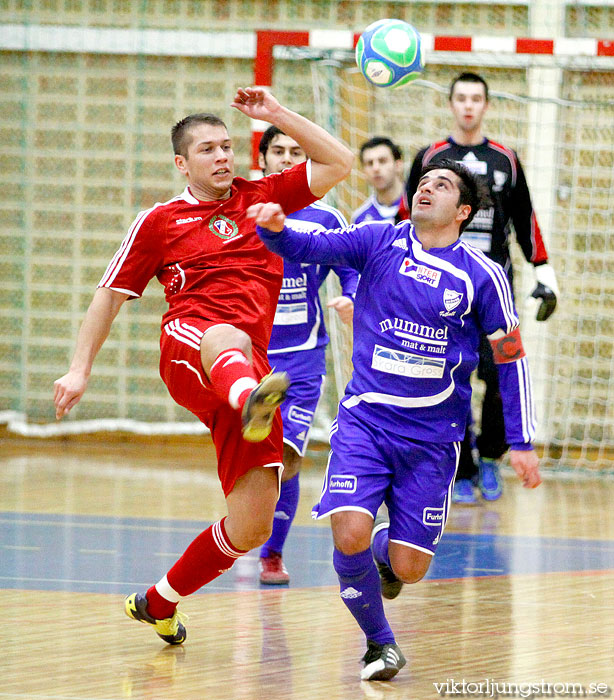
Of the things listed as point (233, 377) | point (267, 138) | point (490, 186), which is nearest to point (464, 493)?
point (490, 186)

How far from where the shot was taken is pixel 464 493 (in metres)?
7.07

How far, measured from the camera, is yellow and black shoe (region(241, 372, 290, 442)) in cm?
300

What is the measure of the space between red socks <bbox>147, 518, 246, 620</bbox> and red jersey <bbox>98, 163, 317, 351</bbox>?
2.04 feet

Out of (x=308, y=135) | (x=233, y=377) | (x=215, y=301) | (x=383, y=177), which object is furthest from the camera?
(x=383, y=177)

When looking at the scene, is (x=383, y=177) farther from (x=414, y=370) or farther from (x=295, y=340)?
(x=414, y=370)

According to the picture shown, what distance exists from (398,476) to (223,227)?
971 mm

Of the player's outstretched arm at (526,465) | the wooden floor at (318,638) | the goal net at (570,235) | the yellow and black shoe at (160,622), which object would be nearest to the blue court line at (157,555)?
the wooden floor at (318,638)

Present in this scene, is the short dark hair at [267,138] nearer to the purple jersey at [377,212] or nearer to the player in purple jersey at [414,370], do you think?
the player in purple jersey at [414,370]

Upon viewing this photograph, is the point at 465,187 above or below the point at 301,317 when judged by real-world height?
above

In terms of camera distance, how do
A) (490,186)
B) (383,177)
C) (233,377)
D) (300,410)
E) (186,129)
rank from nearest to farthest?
(233,377)
(186,129)
(300,410)
(490,186)
(383,177)

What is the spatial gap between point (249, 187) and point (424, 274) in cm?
68

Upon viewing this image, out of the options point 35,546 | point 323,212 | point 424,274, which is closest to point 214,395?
point 424,274

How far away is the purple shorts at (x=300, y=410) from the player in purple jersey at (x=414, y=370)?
127 cm

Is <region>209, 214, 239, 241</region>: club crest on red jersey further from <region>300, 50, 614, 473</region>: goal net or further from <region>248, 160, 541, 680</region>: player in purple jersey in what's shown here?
<region>300, 50, 614, 473</region>: goal net
